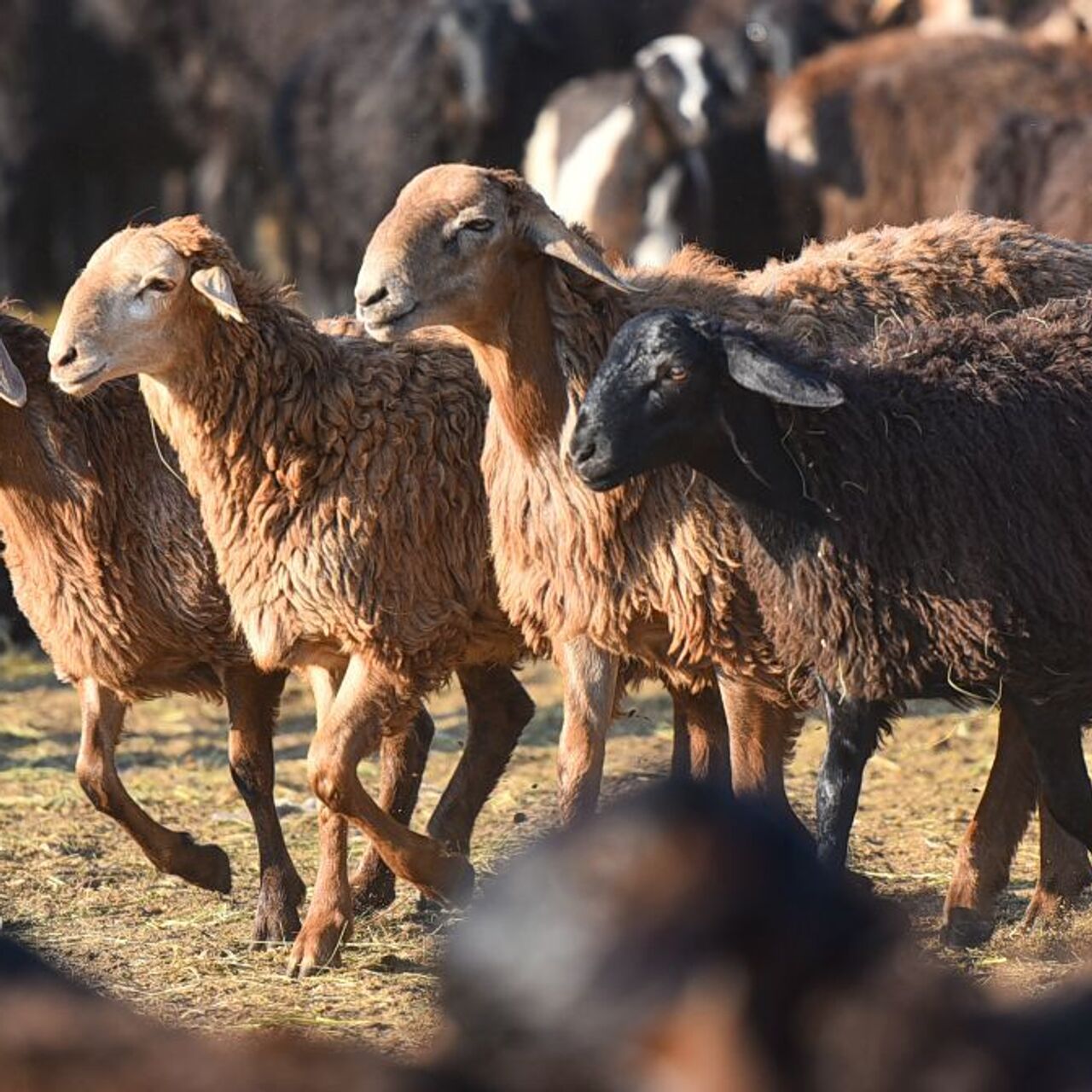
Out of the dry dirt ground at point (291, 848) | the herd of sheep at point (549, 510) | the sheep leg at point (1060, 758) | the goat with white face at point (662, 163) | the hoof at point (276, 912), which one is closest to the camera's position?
the herd of sheep at point (549, 510)

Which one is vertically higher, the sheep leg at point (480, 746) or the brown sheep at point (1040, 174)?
the brown sheep at point (1040, 174)

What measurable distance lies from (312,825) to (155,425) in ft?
5.41

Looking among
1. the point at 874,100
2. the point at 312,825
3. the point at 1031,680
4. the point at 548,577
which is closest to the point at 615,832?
the point at 1031,680

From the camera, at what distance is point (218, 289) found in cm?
643

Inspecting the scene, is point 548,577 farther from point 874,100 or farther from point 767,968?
point 874,100

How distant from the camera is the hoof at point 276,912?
6633mm

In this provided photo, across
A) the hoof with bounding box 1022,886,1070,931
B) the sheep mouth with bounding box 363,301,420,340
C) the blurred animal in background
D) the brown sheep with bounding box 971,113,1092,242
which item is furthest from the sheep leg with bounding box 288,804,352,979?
the blurred animal in background

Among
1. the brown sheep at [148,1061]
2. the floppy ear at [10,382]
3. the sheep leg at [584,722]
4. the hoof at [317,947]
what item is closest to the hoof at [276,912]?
the hoof at [317,947]

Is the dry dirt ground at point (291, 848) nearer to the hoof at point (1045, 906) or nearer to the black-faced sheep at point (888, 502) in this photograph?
the hoof at point (1045, 906)

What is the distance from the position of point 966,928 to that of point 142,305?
2673mm

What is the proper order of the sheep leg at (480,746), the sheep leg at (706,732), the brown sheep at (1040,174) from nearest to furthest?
the sheep leg at (706,732)
the sheep leg at (480,746)
the brown sheep at (1040,174)

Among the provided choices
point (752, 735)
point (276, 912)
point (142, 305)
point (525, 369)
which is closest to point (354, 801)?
point (276, 912)

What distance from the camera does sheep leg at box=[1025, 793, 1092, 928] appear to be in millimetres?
6410

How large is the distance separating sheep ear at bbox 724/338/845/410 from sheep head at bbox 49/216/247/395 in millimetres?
1473
